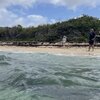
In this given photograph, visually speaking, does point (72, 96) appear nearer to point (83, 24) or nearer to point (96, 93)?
point (96, 93)

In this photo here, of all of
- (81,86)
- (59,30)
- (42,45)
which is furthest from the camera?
(59,30)

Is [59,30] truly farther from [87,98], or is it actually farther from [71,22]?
[87,98]

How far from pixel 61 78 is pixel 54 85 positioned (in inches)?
69.2

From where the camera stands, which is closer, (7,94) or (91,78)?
(7,94)

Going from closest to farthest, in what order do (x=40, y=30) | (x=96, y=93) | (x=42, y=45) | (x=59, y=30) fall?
1. (x=96, y=93)
2. (x=42, y=45)
3. (x=59, y=30)
4. (x=40, y=30)

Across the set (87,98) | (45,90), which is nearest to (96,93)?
(87,98)

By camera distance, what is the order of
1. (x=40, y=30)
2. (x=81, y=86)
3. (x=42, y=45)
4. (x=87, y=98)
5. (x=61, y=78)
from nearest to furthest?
1. (x=87, y=98)
2. (x=81, y=86)
3. (x=61, y=78)
4. (x=42, y=45)
5. (x=40, y=30)

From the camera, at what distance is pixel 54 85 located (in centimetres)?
1376

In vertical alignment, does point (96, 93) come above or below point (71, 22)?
below

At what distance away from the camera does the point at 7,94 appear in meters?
11.9

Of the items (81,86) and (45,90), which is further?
(81,86)

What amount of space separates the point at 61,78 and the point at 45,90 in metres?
2.88

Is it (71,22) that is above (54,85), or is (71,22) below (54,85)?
above

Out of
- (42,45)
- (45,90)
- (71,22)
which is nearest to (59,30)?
(71,22)
